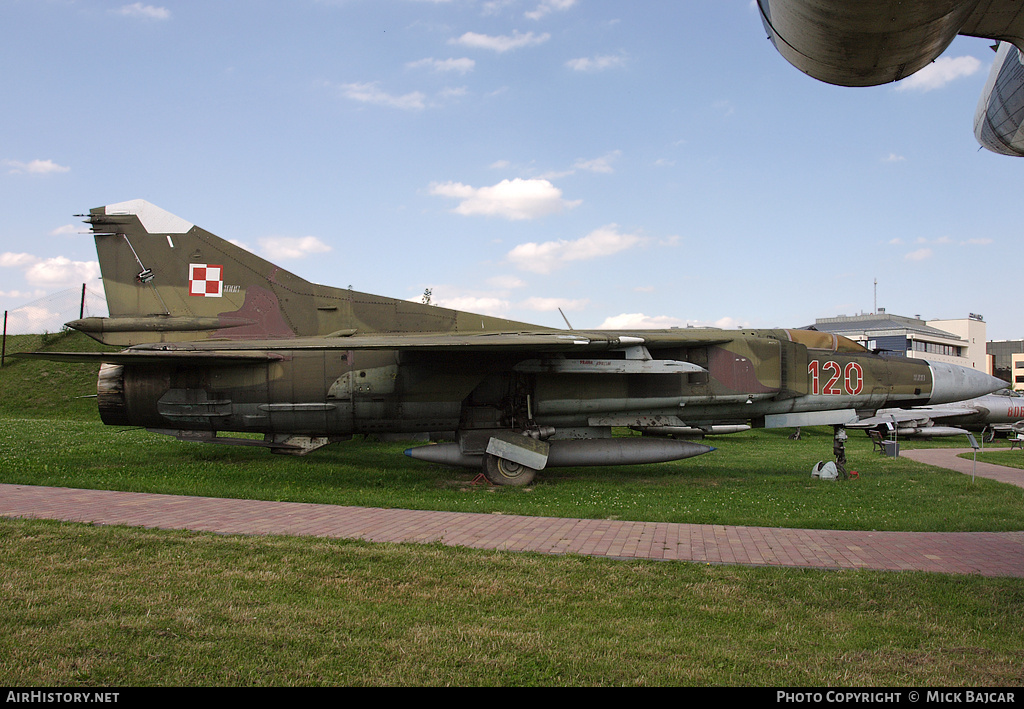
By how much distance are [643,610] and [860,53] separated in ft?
12.9

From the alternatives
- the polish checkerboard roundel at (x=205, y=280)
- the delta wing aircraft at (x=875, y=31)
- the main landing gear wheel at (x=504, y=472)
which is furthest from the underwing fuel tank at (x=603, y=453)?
the delta wing aircraft at (x=875, y=31)

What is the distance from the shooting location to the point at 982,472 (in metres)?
14.8

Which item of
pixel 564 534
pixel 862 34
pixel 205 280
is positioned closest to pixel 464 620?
pixel 564 534

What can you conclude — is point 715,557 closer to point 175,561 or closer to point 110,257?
point 175,561

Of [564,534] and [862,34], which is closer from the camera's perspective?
[862,34]

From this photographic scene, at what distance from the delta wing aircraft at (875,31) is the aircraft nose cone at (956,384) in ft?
35.3

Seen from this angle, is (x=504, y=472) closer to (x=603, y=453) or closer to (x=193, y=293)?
(x=603, y=453)

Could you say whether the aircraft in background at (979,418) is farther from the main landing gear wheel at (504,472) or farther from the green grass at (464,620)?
the green grass at (464,620)

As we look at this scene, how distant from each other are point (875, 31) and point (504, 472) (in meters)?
9.62

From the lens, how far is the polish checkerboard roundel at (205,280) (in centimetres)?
1251

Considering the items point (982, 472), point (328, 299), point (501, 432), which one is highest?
point (328, 299)

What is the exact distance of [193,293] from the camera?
41.0ft
